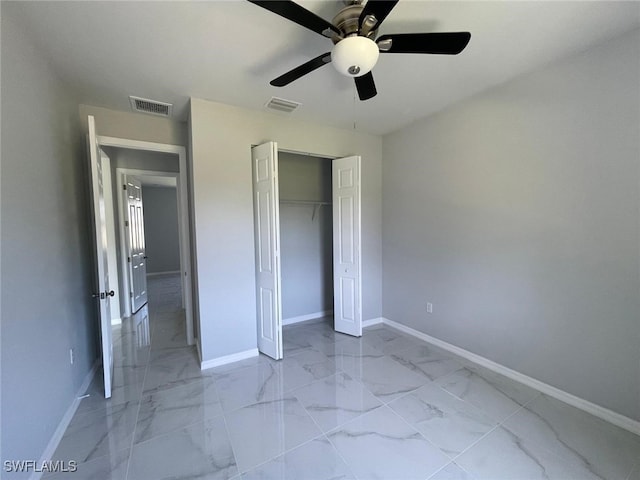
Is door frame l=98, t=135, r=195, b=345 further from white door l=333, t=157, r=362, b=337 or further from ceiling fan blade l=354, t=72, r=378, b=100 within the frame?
ceiling fan blade l=354, t=72, r=378, b=100

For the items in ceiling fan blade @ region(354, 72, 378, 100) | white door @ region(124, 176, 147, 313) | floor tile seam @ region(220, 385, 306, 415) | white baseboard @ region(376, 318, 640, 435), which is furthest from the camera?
white door @ region(124, 176, 147, 313)

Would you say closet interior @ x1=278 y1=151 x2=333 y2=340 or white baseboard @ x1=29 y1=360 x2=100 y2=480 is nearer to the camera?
white baseboard @ x1=29 y1=360 x2=100 y2=480

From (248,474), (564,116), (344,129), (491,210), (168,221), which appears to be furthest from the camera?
(168,221)

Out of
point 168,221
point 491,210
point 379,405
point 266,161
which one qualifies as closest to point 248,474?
point 379,405

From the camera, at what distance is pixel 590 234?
2.01m

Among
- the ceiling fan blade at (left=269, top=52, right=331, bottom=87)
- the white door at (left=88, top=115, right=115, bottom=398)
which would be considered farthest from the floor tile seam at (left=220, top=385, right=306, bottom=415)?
the ceiling fan blade at (left=269, top=52, right=331, bottom=87)

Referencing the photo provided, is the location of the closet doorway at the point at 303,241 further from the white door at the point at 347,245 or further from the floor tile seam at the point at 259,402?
the floor tile seam at the point at 259,402

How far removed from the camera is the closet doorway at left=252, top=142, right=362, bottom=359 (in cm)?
285

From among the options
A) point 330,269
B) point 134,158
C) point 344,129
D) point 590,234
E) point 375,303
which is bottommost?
point 375,303

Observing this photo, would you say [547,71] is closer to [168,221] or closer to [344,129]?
[344,129]

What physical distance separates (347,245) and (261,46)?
91.2 inches

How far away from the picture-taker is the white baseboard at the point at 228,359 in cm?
274

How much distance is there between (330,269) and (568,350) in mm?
2877

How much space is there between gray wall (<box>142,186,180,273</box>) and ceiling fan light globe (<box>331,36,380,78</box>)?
7484 mm
